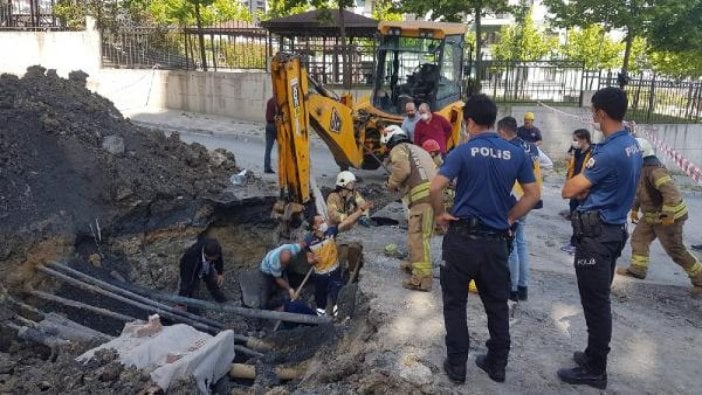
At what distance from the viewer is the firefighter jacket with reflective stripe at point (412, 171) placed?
18.7ft

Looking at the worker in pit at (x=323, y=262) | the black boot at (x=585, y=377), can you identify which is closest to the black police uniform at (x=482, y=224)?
the black boot at (x=585, y=377)

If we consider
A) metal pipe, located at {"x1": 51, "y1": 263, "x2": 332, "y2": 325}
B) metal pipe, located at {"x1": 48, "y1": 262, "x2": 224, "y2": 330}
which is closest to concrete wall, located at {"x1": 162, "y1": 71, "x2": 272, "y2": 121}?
metal pipe, located at {"x1": 48, "y1": 262, "x2": 224, "y2": 330}

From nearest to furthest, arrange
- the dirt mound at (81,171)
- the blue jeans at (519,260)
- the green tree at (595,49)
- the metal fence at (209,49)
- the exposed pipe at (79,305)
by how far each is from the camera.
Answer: the blue jeans at (519,260) → the exposed pipe at (79,305) → the dirt mound at (81,171) → the metal fence at (209,49) → the green tree at (595,49)

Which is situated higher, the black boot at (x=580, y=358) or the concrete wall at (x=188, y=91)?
the concrete wall at (x=188, y=91)

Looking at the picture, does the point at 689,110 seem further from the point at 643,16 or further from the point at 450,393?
the point at 450,393

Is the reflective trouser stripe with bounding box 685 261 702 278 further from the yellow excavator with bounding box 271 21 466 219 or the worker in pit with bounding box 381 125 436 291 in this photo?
the yellow excavator with bounding box 271 21 466 219

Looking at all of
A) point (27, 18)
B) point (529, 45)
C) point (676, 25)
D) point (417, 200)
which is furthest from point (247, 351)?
point (529, 45)

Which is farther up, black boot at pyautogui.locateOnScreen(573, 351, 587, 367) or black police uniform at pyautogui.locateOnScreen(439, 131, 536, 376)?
black police uniform at pyautogui.locateOnScreen(439, 131, 536, 376)

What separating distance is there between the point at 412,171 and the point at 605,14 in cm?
1132

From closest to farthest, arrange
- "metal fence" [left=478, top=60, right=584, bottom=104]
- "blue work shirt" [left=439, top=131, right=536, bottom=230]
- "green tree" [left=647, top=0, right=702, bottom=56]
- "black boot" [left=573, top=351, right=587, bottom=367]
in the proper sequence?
"blue work shirt" [left=439, top=131, right=536, bottom=230], "black boot" [left=573, top=351, right=587, bottom=367], "green tree" [left=647, top=0, right=702, bottom=56], "metal fence" [left=478, top=60, right=584, bottom=104]

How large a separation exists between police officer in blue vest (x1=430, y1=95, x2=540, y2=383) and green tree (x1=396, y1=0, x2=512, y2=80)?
1155cm

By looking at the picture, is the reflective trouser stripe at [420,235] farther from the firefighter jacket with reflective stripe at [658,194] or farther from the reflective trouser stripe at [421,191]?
the firefighter jacket with reflective stripe at [658,194]

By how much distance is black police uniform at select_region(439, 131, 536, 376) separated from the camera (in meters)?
3.67

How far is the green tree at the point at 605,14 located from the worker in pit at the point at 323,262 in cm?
1084
